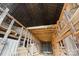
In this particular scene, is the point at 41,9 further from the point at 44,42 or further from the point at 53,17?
the point at 44,42

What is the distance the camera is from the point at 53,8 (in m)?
4.13

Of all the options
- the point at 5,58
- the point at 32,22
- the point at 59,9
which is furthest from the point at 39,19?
the point at 5,58

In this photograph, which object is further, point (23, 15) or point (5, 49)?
point (23, 15)

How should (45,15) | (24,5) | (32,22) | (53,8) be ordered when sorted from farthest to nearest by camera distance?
(32,22) → (45,15) → (53,8) → (24,5)

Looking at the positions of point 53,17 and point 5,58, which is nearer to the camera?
point 5,58

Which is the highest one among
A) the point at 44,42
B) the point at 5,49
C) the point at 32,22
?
the point at 32,22

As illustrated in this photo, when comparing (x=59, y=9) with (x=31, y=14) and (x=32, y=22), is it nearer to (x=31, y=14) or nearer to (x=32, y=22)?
(x=31, y=14)

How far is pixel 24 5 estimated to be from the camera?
3.81 m

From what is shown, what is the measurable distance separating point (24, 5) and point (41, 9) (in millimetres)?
727

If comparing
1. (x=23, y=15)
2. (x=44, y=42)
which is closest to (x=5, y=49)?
(x=23, y=15)

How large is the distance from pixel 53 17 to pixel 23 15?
1408 millimetres

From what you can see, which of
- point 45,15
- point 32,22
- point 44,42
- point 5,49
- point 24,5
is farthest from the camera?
point 44,42

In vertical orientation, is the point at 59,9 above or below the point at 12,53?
above

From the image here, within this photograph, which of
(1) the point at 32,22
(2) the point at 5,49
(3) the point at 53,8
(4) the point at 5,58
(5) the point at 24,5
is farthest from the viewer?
(1) the point at 32,22
